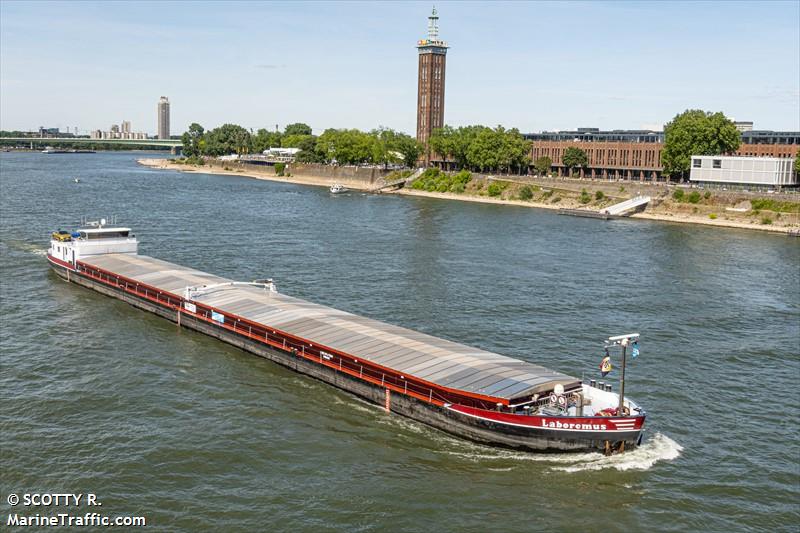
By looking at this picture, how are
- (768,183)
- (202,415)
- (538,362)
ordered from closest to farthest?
(202,415) < (538,362) < (768,183)

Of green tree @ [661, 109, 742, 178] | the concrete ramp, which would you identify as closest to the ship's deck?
the concrete ramp

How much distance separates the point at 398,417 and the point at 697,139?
465ft

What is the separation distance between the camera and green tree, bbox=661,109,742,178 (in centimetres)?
16512

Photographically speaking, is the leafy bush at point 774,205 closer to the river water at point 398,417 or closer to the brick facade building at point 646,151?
the brick facade building at point 646,151

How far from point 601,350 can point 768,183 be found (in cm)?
10959

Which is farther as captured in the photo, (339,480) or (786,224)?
(786,224)

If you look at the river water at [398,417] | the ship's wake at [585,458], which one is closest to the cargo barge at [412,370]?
the ship's wake at [585,458]

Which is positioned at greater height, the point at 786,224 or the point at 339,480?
the point at 786,224

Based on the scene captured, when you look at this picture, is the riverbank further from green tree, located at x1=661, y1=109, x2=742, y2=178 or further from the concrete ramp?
green tree, located at x1=661, y1=109, x2=742, y2=178

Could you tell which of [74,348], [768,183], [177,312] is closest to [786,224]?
[768,183]

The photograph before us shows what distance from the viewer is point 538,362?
52.6m

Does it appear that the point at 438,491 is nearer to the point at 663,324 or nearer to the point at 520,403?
the point at 520,403

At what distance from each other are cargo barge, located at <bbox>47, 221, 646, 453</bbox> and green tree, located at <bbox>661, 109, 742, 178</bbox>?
128371mm

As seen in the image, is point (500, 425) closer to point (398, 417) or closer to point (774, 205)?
point (398, 417)
